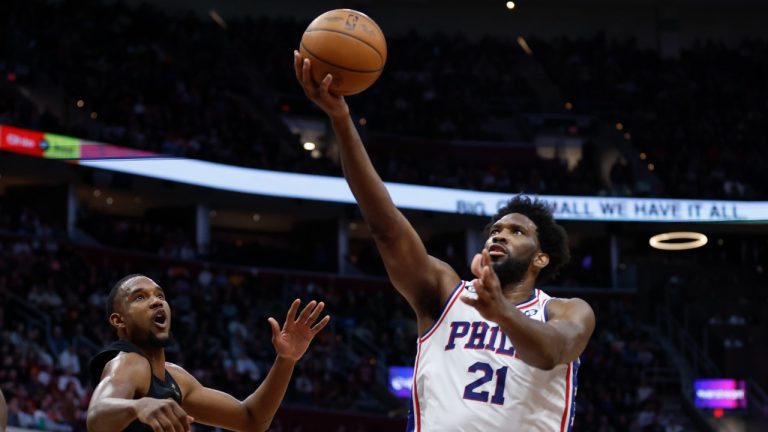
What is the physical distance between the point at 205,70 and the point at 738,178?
13.2 m

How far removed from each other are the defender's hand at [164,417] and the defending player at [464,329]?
97 centimetres

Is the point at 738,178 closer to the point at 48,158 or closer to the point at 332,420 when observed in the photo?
the point at 332,420

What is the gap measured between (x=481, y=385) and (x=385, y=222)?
73 centimetres

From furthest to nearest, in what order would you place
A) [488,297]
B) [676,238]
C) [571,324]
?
[676,238]
[571,324]
[488,297]

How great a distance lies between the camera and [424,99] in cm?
2897

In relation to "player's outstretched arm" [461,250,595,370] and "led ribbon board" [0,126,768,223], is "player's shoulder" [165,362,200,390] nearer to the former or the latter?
"player's outstretched arm" [461,250,595,370]

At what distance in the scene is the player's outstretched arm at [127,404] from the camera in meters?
3.87

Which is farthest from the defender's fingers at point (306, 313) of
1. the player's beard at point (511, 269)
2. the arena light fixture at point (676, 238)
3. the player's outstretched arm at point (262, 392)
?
the arena light fixture at point (676, 238)

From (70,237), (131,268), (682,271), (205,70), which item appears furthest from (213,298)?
(682,271)

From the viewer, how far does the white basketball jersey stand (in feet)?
13.7

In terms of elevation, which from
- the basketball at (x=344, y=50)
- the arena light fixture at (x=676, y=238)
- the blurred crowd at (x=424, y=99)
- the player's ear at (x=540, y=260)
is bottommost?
the player's ear at (x=540, y=260)

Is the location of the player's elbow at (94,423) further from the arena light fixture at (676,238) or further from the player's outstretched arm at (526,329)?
the arena light fixture at (676,238)

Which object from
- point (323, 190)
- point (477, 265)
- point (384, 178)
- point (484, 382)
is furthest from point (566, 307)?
point (384, 178)

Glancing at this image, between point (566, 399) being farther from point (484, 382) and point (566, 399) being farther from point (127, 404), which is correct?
point (127, 404)
